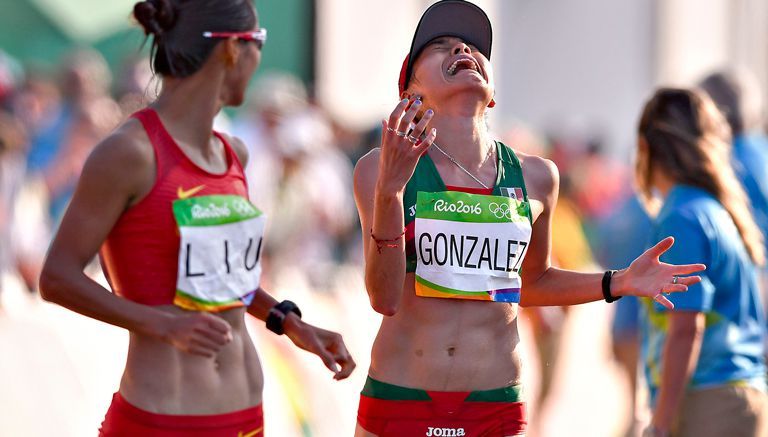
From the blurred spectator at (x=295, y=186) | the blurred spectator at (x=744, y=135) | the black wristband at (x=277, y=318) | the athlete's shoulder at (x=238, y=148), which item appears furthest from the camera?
the blurred spectator at (x=295, y=186)

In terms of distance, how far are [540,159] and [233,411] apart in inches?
53.3

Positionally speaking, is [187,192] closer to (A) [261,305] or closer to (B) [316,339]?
(A) [261,305]

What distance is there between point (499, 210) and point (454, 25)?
2.16ft

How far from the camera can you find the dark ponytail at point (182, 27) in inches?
176

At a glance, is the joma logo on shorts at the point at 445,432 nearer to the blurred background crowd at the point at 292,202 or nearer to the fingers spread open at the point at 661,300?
the fingers spread open at the point at 661,300

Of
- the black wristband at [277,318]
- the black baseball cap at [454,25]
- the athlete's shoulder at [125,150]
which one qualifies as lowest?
the black wristband at [277,318]

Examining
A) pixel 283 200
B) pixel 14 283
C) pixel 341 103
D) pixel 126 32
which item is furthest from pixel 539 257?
pixel 341 103

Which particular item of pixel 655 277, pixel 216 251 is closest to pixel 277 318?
pixel 216 251

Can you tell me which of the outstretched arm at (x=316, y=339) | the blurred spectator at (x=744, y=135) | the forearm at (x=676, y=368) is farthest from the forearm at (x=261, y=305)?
the blurred spectator at (x=744, y=135)

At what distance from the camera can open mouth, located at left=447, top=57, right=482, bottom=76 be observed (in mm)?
4574

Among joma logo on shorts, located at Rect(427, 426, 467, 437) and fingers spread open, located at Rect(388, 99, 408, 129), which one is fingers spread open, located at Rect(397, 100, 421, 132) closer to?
fingers spread open, located at Rect(388, 99, 408, 129)

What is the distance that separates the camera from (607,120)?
92.4 ft

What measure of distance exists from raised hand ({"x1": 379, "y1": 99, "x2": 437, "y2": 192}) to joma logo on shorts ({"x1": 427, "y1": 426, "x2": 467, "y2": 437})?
2.79 feet

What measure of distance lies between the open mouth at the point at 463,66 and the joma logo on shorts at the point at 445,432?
3.78 feet
